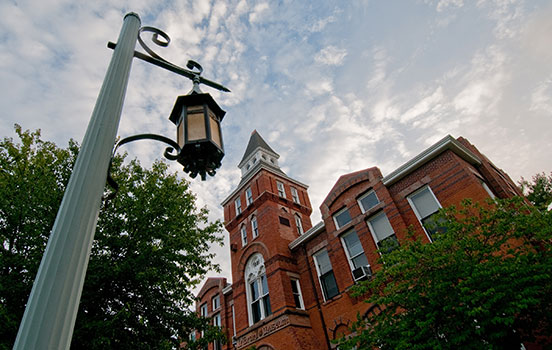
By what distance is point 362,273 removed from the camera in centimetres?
1628

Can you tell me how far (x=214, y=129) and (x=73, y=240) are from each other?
1994 millimetres

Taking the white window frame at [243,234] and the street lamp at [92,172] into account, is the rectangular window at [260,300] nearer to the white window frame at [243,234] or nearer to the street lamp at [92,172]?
the white window frame at [243,234]

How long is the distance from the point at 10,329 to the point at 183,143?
10068 mm

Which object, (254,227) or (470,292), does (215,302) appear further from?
(470,292)

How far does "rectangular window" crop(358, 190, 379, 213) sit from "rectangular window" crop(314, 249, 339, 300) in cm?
373

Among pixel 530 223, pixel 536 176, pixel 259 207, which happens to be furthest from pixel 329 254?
pixel 536 176

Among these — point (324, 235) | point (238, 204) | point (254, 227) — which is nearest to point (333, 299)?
point (324, 235)

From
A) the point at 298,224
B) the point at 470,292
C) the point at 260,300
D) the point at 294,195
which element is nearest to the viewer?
the point at 470,292

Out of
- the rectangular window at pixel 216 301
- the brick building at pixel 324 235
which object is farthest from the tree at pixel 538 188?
the rectangular window at pixel 216 301

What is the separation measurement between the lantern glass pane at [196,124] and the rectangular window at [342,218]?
16193mm

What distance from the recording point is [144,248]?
1282cm

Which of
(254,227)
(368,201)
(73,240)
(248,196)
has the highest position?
(248,196)

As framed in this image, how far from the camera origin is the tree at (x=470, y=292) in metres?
7.83

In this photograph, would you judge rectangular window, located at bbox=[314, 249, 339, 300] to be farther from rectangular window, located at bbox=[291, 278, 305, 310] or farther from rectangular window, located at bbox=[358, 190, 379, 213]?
rectangular window, located at bbox=[358, 190, 379, 213]
